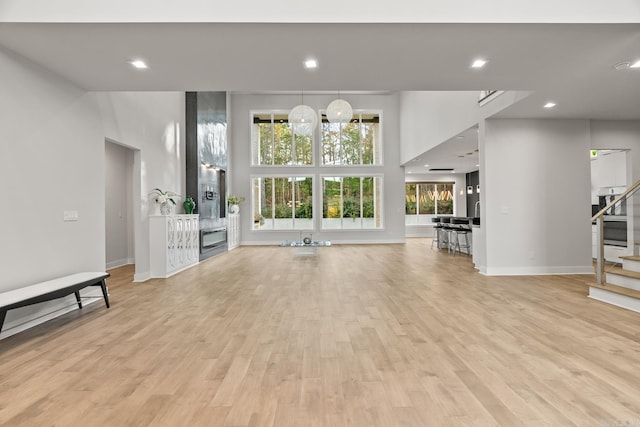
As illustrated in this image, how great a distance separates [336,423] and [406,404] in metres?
0.45

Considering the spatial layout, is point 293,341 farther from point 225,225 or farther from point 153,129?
point 225,225

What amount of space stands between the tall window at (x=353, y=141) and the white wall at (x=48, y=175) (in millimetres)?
8228

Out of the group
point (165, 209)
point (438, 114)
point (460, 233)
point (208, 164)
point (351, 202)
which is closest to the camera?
point (165, 209)

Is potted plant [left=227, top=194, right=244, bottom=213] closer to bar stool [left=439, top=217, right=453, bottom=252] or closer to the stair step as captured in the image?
bar stool [left=439, top=217, right=453, bottom=252]

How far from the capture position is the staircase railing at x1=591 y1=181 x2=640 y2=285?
465cm

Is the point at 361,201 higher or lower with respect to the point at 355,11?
lower

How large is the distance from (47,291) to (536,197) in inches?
276

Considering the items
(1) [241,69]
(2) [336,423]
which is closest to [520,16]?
(1) [241,69]

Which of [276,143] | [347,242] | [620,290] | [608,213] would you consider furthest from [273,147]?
[620,290]

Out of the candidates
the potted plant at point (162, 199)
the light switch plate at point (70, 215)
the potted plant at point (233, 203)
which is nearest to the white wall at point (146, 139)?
the potted plant at point (162, 199)

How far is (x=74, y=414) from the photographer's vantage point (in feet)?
6.44

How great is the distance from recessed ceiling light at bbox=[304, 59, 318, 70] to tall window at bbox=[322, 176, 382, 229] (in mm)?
9081

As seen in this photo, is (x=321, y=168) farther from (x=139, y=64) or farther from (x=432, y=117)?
(x=139, y=64)

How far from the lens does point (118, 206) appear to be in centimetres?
789
